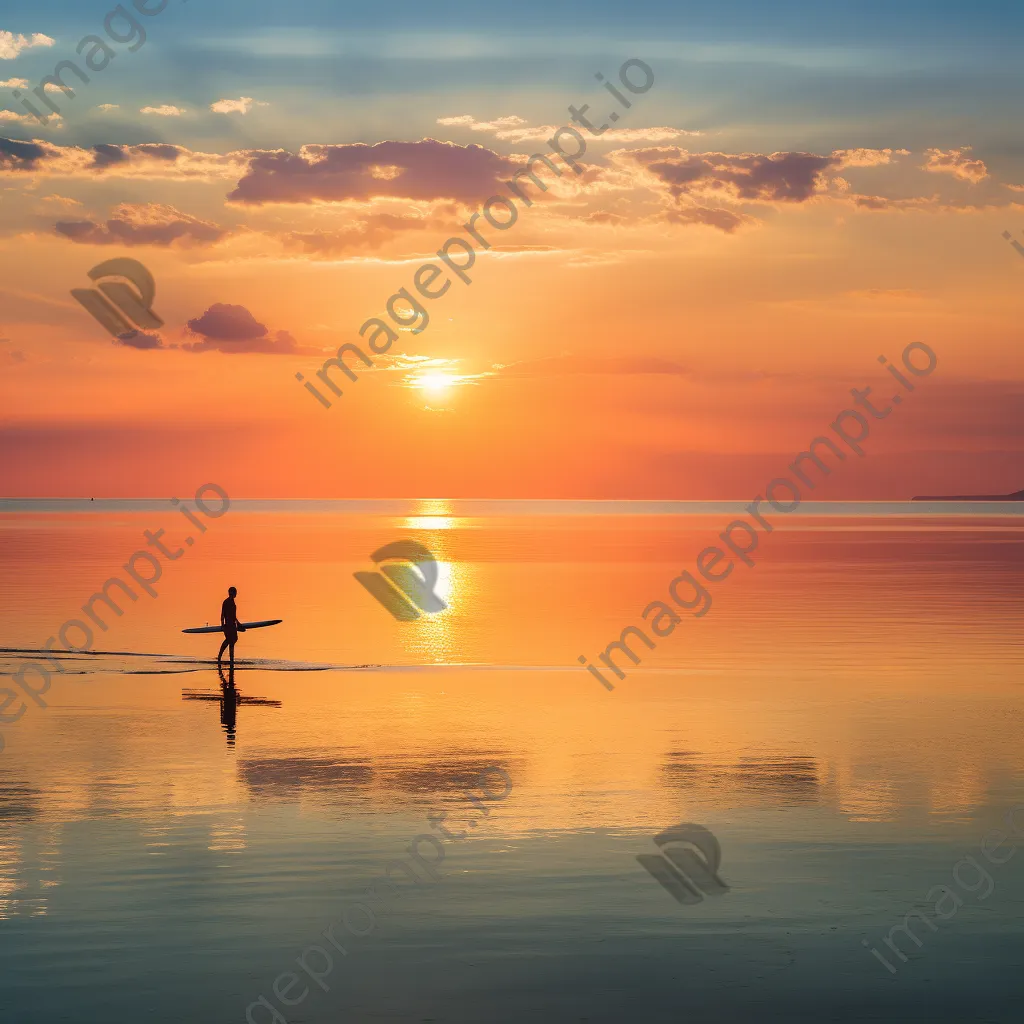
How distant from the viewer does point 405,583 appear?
79375mm

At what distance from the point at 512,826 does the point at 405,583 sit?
2285 inches

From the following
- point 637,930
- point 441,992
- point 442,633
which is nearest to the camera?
point 441,992

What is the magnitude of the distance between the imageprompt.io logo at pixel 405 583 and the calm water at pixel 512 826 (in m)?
13.9

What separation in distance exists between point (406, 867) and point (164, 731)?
12865mm

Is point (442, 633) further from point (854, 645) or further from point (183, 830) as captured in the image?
point (183, 830)

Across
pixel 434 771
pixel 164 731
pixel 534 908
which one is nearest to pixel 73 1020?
pixel 534 908

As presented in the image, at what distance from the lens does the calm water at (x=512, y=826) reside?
1516cm

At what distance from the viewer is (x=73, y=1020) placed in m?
13.9

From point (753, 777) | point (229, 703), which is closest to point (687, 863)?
point (753, 777)

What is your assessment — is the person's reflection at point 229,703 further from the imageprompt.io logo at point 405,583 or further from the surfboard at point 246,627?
the imageprompt.io logo at point 405,583

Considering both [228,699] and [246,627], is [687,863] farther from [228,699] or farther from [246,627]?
[246,627]

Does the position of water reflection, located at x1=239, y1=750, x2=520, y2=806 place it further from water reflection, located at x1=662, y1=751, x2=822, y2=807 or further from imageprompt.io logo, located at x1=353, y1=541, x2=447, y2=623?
imageprompt.io logo, located at x1=353, y1=541, x2=447, y2=623

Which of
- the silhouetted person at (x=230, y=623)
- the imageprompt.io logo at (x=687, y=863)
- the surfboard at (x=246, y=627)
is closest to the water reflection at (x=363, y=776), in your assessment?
the imageprompt.io logo at (x=687, y=863)

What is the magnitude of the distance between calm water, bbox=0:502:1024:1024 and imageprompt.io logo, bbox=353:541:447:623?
1393 cm
